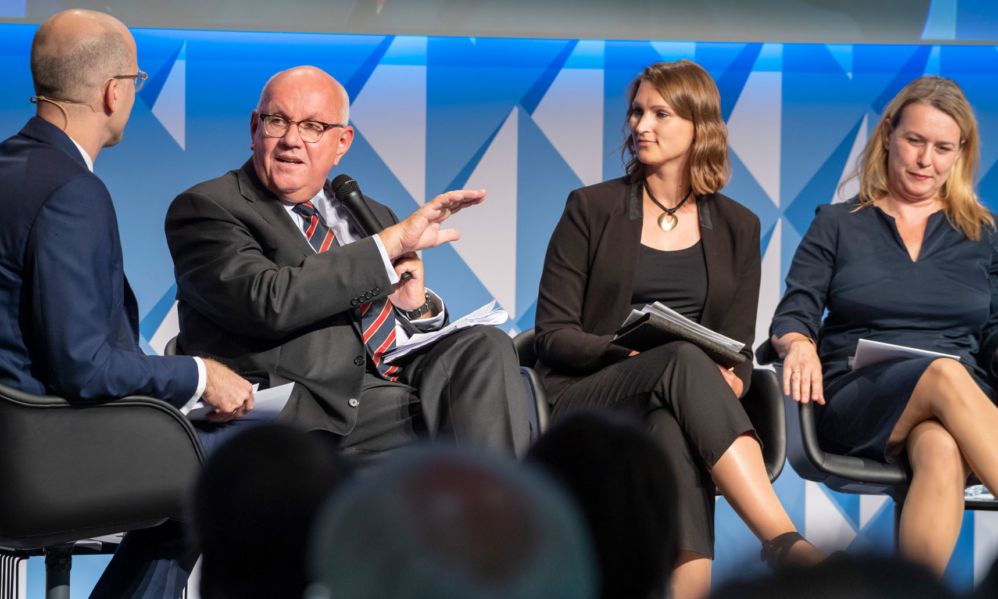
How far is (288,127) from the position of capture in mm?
2707

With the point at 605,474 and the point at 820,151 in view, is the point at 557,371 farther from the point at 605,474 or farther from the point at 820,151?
the point at 605,474

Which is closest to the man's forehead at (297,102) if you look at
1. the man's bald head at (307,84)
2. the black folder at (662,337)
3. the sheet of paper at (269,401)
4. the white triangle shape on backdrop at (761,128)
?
the man's bald head at (307,84)

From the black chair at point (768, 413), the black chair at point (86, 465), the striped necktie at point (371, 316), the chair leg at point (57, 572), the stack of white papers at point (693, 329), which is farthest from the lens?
the black chair at point (768, 413)

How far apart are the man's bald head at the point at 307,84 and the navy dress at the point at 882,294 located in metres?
1.29

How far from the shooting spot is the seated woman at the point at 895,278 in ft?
9.36

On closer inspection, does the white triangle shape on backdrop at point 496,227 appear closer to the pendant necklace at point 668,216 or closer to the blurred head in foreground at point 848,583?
the pendant necklace at point 668,216

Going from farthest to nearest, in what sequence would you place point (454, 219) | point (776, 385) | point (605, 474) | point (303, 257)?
point (454, 219), point (776, 385), point (303, 257), point (605, 474)

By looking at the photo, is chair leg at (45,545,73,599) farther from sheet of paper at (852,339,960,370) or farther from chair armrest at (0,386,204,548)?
sheet of paper at (852,339,960,370)

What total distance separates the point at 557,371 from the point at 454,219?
49.5 inches

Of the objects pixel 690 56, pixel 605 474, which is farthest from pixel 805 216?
pixel 605 474

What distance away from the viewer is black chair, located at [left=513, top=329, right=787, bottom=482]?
2744mm

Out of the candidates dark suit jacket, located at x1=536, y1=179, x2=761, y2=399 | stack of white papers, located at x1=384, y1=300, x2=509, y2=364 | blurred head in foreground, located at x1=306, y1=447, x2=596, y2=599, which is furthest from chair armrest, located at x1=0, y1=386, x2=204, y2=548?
blurred head in foreground, located at x1=306, y1=447, x2=596, y2=599

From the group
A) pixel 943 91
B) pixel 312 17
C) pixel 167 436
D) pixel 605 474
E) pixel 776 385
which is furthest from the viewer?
pixel 312 17

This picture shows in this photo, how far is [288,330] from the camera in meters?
2.43
